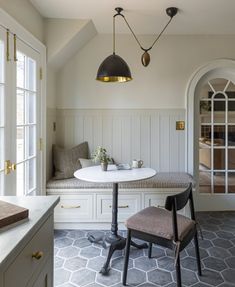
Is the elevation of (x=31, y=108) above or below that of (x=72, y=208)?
above

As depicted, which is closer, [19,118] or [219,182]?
[19,118]

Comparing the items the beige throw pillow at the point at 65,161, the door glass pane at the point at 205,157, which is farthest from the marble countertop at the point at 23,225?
the door glass pane at the point at 205,157

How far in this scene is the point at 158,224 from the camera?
6.79ft

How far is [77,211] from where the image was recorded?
3131 mm

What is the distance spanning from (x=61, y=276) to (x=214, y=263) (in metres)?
1.36

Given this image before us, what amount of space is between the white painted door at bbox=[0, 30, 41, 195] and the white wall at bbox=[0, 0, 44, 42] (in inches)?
8.3

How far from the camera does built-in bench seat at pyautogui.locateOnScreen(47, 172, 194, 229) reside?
3111mm

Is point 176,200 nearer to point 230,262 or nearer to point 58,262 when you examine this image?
point 230,262

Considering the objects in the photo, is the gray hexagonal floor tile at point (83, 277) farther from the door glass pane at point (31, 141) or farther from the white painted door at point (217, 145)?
the white painted door at point (217, 145)

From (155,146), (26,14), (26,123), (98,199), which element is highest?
(26,14)

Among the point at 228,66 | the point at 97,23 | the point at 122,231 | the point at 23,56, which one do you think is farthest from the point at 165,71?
the point at 122,231

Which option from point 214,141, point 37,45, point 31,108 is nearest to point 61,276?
point 31,108

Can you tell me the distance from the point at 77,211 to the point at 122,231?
58cm

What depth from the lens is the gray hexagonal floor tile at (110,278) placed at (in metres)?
2.14
